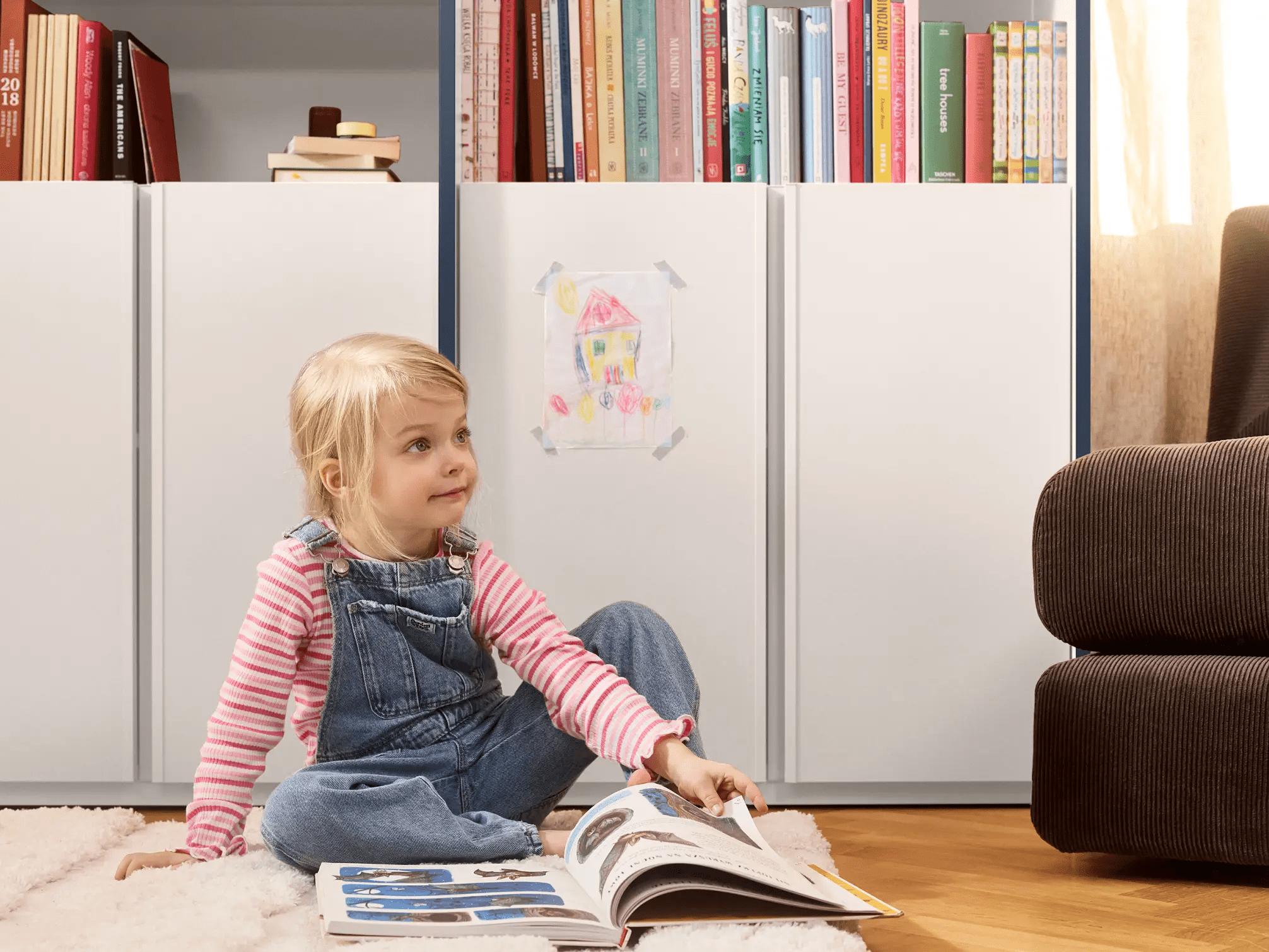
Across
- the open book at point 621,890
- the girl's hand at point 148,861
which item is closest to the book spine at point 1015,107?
the open book at point 621,890

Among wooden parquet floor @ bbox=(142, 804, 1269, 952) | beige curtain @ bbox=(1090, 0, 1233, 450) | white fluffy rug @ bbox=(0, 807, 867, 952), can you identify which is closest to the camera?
white fluffy rug @ bbox=(0, 807, 867, 952)

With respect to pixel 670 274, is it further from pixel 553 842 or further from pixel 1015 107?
pixel 553 842

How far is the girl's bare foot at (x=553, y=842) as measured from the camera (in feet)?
3.64

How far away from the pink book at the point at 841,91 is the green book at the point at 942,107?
112 millimetres

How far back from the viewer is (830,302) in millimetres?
1648

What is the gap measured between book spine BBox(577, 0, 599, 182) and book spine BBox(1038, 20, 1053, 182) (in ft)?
2.14

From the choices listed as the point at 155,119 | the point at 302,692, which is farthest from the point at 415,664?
the point at 155,119

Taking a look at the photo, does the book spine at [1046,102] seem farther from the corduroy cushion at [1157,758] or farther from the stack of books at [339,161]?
the stack of books at [339,161]

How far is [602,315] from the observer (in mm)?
1645

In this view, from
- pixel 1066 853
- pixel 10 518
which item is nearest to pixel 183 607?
pixel 10 518

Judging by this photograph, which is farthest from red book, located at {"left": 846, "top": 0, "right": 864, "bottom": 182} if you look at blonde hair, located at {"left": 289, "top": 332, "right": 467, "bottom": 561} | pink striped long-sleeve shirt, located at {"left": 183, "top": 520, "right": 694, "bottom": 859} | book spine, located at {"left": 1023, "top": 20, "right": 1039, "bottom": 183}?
pink striped long-sleeve shirt, located at {"left": 183, "top": 520, "right": 694, "bottom": 859}

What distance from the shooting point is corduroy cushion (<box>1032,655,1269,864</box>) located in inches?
44.1

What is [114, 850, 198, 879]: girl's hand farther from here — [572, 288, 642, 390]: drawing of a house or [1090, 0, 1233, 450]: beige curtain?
[1090, 0, 1233, 450]: beige curtain

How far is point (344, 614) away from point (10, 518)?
2.50 feet
